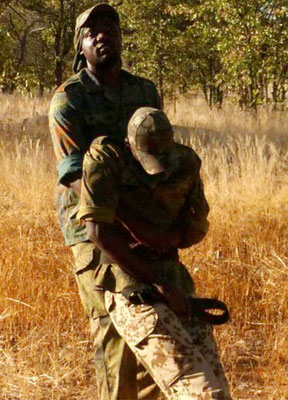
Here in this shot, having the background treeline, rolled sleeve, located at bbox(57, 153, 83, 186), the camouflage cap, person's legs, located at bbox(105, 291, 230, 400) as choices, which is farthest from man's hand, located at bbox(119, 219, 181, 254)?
the background treeline

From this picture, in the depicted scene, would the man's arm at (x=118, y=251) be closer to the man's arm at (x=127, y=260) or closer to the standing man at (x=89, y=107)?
the man's arm at (x=127, y=260)

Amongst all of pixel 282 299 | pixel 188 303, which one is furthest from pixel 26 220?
pixel 188 303

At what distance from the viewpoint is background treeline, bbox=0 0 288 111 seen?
41.3 ft

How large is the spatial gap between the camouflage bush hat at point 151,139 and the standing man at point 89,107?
0.48 meters

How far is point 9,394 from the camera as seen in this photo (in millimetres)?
3633

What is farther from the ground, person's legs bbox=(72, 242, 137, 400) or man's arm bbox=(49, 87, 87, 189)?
man's arm bbox=(49, 87, 87, 189)

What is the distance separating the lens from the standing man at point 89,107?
112 inches

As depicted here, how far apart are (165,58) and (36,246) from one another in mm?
13170

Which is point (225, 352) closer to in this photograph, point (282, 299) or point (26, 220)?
point (282, 299)

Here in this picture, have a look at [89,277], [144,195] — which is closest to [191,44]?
[89,277]

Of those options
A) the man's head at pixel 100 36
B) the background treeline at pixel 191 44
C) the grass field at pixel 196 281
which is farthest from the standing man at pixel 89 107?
the background treeline at pixel 191 44

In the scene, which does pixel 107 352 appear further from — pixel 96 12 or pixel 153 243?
pixel 96 12

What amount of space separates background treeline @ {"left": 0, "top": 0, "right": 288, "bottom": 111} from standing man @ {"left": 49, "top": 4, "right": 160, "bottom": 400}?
6314 mm

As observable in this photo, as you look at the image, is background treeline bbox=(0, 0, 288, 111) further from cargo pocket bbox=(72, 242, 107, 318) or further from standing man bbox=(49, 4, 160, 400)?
cargo pocket bbox=(72, 242, 107, 318)
